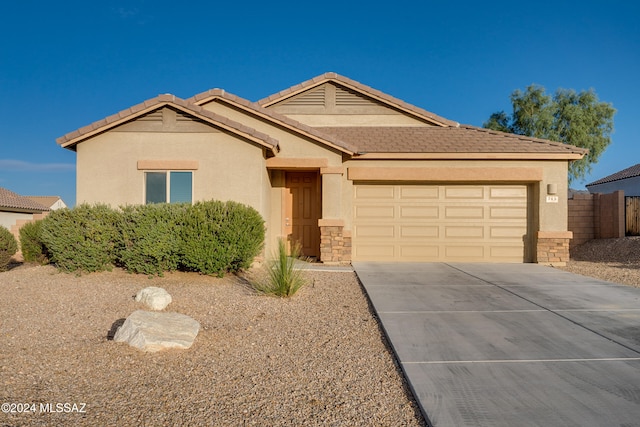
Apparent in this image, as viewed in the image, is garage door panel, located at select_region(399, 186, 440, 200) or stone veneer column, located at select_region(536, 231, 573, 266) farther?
garage door panel, located at select_region(399, 186, 440, 200)

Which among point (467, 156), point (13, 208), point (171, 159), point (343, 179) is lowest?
point (13, 208)

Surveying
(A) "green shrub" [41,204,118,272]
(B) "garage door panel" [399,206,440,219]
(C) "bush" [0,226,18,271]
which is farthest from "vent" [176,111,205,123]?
(B) "garage door panel" [399,206,440,219]

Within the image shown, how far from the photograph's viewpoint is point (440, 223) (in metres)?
11.8

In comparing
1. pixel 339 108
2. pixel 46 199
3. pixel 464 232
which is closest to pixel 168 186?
pixel 339 108

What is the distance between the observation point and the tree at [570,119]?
2950 centimetres

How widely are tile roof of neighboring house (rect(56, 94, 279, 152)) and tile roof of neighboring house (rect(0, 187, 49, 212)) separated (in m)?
23.4

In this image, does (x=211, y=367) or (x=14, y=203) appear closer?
(x=211, y=367)

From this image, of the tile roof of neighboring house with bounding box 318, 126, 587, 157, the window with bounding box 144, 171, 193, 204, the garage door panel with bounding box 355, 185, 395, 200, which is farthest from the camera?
the garage door panel with bounding box 355, 185, 395, 200

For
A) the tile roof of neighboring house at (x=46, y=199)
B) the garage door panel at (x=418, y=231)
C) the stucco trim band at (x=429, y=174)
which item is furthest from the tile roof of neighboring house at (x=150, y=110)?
the tile roof of neighboring house at (x=46, y=199)

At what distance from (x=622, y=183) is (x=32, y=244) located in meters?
34.2

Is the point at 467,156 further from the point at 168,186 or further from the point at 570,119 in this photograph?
the point at 570,119

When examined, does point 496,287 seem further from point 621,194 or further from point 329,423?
point 621,194

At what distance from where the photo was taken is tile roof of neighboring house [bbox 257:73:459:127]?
1386cm

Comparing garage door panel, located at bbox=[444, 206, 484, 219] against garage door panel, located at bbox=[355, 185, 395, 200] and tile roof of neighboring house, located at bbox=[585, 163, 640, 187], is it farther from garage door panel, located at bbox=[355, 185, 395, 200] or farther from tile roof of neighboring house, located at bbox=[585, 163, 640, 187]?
tile roof of neighboring house, located at bbox=[585, 163, 640, 187]
